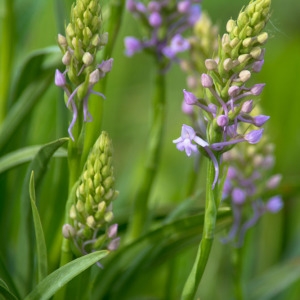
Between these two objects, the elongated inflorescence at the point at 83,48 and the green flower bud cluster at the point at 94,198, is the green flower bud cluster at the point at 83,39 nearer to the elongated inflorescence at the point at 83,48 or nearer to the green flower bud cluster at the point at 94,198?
the elongated inflorescence at the point at 83,48

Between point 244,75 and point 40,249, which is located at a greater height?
point 244,75

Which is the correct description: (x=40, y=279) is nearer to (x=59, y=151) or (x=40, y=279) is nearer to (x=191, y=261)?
(x=59, y=151)

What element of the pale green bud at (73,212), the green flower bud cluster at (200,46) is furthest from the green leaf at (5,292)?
the green flower bud cluster at (200,46)

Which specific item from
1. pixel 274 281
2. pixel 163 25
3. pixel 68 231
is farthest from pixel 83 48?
pixel 274 281

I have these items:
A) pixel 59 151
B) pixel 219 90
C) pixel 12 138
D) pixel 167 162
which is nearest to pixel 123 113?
pixel 167 162

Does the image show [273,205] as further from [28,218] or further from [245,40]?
[245,40]

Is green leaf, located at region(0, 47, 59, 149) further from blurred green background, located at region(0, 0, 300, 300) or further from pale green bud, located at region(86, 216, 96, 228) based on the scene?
pale green bud, located at region(86, 216, 96, 228)
